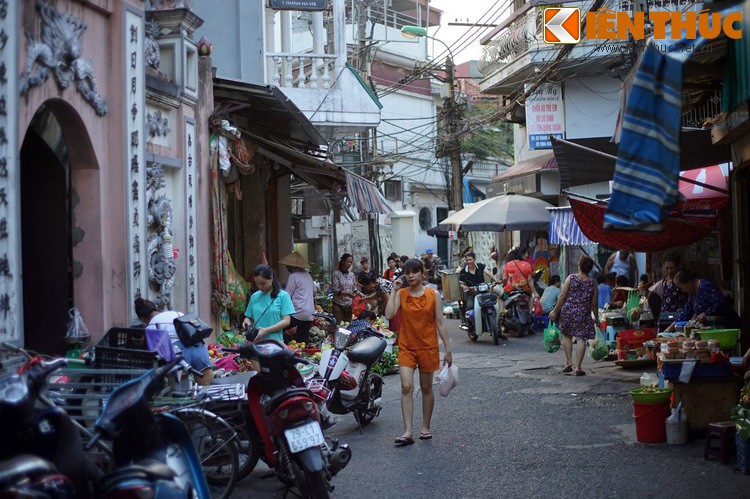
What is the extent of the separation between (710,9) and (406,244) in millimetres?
32819

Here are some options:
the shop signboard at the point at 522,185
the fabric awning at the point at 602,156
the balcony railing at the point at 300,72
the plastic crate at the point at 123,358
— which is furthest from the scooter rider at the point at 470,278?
the plastic crate at the point at 123,358

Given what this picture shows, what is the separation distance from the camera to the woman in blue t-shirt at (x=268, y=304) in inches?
379

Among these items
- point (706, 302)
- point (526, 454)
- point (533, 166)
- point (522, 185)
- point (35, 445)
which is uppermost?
point (533, 166)

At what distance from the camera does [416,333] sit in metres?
9.10

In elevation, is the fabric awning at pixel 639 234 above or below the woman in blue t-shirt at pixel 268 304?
above

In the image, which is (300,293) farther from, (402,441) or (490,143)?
(490,143)

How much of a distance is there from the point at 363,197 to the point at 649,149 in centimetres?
1151

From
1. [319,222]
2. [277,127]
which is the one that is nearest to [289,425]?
[277,127]

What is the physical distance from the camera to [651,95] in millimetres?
5844

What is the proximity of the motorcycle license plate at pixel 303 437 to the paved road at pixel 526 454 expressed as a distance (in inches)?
44.1

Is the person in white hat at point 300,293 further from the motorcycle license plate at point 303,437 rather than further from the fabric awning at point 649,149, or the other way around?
the fabric awning at point 649,149

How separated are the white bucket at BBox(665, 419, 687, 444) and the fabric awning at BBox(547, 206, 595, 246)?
10980mm

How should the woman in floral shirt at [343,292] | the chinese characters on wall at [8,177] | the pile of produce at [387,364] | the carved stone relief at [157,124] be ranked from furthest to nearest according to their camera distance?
1. the woman in floral shirt at [343,292]
2. the pile of produce at [387,364]
3. the carved stone relief at [157,124]
4. the chinese characters on wall at [8,177]

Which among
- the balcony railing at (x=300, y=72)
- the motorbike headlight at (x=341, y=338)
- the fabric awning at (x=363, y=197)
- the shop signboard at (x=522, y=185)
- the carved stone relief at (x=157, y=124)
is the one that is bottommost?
the motorbike headlight at (x=341, y=338)
